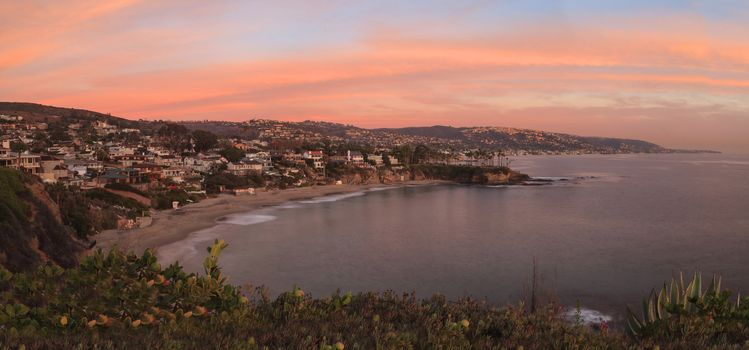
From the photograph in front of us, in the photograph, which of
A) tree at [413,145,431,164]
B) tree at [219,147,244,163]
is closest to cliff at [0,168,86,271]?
tree at [219,147,244,163]

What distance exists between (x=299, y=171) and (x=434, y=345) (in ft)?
335

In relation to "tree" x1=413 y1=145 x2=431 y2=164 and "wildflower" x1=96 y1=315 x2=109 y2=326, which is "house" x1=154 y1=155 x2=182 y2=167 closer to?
"tree" x1=413 y1=145 x2=431 y2=164

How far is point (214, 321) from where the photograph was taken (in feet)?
20.7

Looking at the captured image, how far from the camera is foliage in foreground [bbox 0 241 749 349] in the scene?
5.53 m

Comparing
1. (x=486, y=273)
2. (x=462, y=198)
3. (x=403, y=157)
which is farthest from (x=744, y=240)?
(x=403, y=157)

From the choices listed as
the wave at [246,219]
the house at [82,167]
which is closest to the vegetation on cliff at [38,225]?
the wave at [246,219]

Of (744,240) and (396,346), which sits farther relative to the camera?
(744,240)

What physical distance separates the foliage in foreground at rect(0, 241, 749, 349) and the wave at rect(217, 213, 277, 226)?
49.3 metres

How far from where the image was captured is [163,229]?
4697cm

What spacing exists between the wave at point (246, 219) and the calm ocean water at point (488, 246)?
23 cm

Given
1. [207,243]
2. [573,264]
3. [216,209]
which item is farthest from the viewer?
[216,209]

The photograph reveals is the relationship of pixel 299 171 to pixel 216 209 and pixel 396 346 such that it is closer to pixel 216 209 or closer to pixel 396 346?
pixel 216 209

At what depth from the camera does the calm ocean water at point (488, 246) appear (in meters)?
30.9

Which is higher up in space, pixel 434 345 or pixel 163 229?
pixel 434 345
